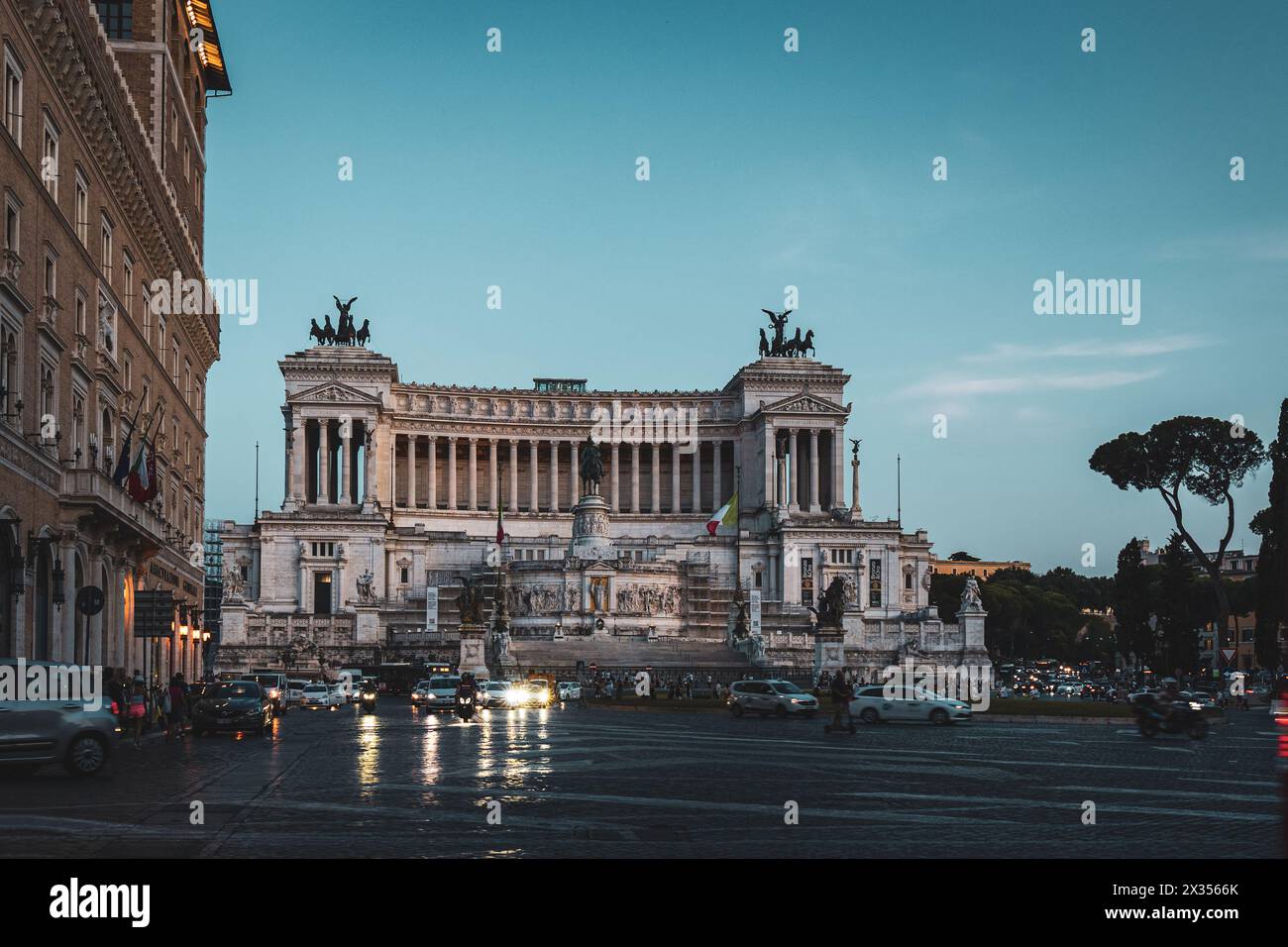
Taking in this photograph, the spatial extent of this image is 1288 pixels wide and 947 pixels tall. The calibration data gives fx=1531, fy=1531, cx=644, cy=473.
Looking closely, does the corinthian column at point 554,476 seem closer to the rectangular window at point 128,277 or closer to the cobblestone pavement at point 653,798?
the rectangular window at point 128,277

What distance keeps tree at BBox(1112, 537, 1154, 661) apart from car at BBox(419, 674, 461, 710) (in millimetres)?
44319

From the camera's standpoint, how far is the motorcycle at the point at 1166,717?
4281 centimetres

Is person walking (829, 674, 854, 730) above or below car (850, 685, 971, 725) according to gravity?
above

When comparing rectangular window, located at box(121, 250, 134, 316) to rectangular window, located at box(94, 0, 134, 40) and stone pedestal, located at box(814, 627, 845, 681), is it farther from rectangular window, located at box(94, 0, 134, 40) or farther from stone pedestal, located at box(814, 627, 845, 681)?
stone pedestal, located at box(814, 627, 845, 681)

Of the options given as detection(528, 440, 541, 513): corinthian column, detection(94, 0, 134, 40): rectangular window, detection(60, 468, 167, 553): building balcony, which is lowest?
detection(60, 468, 167, 553): building balcony

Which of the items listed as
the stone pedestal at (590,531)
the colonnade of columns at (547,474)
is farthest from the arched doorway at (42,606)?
the colonnade of columns at (547,474)

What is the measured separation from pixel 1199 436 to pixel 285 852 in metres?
92.5

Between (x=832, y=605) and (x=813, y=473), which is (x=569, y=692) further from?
(x=813, y=473)

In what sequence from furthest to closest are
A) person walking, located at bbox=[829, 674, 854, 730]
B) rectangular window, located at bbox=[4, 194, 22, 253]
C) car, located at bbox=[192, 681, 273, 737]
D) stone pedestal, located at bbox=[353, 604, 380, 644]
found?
stone pedestal, located at bbox=[353, 604, 380, 644], person walking, located at bbox=[829, 674, 854, 730], car, located at bbox=[192, 681, 273, 737], rectangular window, located at bbox=[4, 194, 22, 253]

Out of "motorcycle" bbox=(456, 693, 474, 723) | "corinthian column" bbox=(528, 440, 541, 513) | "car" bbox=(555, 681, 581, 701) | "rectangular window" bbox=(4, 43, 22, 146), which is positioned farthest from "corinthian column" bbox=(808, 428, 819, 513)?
"rectangular window" bbox=(4, 43, 22, 146)

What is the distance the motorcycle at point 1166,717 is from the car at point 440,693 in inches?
1119

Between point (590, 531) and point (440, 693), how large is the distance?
48.8 m

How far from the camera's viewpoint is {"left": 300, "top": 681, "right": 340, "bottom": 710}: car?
6862 cm
